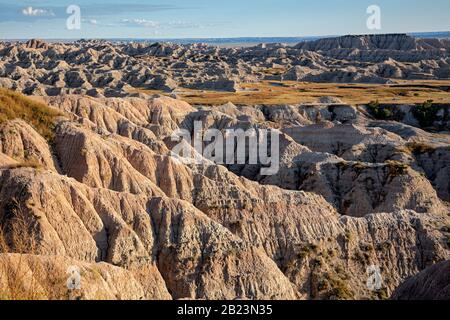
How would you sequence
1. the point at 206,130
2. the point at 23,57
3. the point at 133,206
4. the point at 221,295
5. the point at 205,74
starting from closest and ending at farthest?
the point at 221,295 → the point at 133,206 → the point at 206,130 → the point at 205,74 → the point at 23,57

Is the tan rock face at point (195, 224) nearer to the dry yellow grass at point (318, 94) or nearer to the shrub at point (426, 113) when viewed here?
the shrub at point (426, 113)

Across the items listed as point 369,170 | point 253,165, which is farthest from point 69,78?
point 369,170

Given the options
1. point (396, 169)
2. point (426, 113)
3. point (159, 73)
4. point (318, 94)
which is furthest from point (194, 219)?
point (159, 73)

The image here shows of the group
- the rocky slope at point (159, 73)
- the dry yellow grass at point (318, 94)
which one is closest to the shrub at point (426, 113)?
the dry yellow grass at point (318, 94)

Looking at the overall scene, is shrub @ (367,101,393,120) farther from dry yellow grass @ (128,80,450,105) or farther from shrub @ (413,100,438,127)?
dry yellow grass @ (128,80,450,105)

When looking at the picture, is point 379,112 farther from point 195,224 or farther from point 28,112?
point 195,224

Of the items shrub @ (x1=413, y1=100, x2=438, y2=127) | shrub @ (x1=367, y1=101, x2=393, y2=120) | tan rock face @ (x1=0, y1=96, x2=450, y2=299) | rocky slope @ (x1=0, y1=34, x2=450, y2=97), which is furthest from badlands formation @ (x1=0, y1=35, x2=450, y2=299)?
rocky slope @ (x1=0, y1=34, x2=450, y2=97)

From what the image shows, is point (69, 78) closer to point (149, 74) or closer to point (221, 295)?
point (149, 74)
